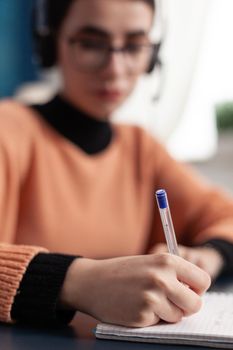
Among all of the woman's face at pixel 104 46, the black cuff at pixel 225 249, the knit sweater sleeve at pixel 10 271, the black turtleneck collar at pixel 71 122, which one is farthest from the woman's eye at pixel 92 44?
the knit sweater sleeve at pixel 10 271

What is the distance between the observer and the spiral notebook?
1.85 ft

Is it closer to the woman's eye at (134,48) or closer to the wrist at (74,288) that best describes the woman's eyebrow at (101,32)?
the woman's eye at (134,48)

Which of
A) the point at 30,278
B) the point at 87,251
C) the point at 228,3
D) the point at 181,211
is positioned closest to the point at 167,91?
the point at 228,3

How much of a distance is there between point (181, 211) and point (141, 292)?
741 millimetres

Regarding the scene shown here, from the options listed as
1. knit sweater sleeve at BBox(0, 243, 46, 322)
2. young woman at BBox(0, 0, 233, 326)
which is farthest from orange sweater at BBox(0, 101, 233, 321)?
knit sweater sleeve at BBox(0, 243, 46, 322)

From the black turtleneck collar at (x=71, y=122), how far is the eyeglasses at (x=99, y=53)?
0.40 ft

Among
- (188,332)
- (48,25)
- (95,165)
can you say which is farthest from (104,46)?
(188,332)

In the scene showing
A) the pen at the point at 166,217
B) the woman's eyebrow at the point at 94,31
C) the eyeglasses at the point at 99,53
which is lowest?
the pen at the point at 166,217

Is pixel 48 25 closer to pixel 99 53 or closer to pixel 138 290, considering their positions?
pixel 99 53

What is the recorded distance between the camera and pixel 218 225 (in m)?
1.17

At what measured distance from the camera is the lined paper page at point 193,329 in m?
0.57

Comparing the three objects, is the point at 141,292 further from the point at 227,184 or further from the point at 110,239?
the point at 227,184

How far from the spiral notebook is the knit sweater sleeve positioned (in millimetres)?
100

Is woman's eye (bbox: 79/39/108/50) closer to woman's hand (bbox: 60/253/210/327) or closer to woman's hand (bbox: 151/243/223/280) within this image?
woman's hand (bbox: 151/243/223/280)
